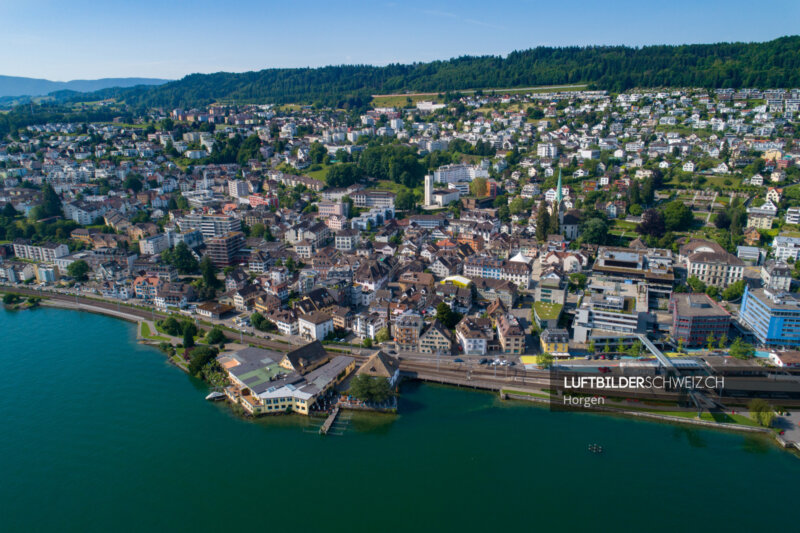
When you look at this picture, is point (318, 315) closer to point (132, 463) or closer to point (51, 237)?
point (132, 463)

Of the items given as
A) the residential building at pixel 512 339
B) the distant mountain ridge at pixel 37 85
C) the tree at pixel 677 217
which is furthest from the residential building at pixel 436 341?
the distant mountain ridge at pixel 37 85

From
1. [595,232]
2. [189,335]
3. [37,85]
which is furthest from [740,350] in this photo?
[37,85]

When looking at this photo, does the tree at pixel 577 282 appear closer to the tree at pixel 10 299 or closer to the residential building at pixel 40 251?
the tree at pixel 10 299

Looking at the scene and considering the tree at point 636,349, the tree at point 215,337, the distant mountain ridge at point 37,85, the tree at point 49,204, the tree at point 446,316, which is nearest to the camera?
the tree at point 636,349

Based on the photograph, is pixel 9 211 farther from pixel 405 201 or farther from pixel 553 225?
pixel 553 225

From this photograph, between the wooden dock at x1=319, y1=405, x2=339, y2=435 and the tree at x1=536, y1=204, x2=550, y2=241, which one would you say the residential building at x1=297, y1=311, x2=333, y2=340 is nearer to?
the wooden dock at x1=319, y1=405, x2=339, y2=435

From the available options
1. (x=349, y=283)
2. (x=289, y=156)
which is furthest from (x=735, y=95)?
(x=349, y=283)

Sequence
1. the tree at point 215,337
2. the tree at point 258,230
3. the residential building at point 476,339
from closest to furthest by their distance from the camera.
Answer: the residential building at point 476,339
the tree at point 215,337
the tree at point 258,230
